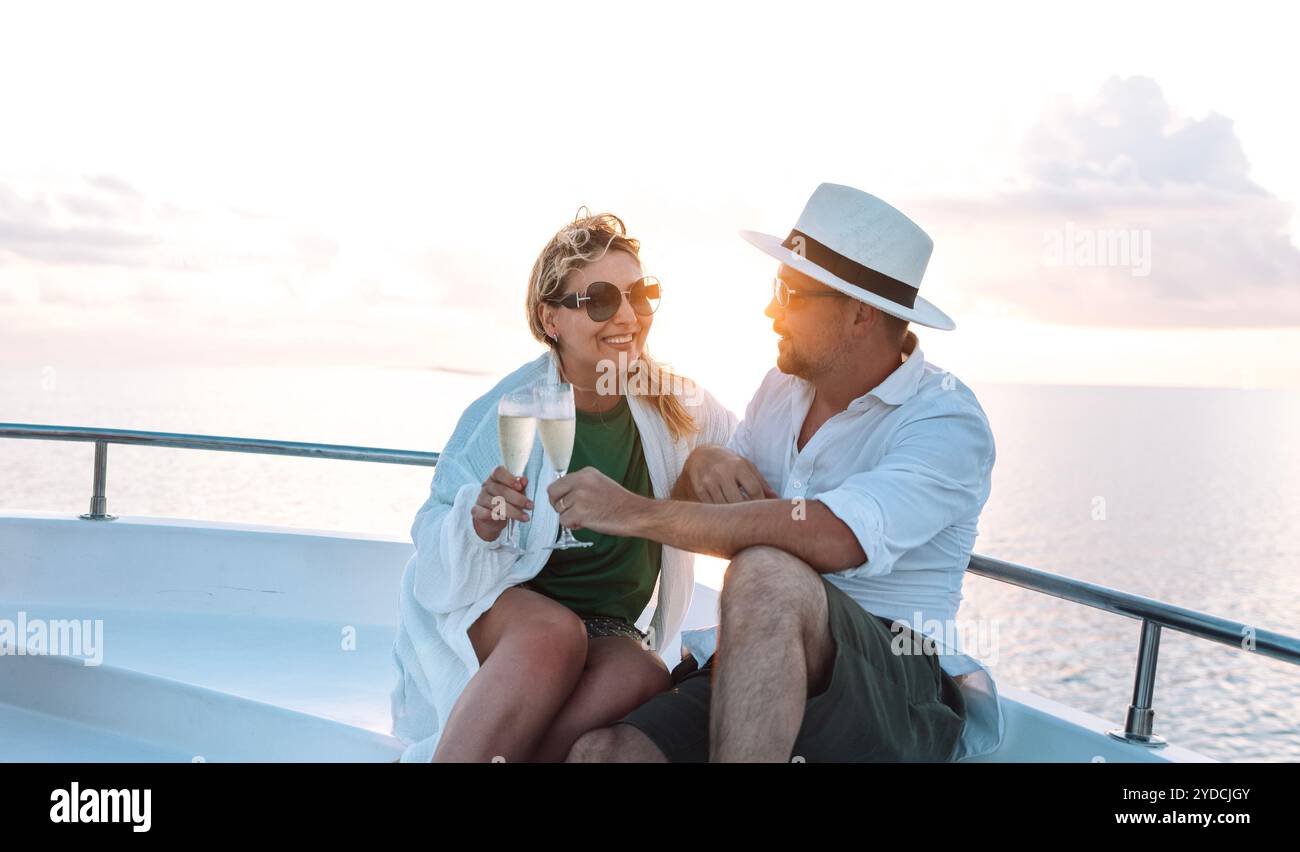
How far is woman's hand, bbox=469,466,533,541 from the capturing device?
2.12m

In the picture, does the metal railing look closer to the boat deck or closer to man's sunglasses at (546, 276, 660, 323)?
the boat deck

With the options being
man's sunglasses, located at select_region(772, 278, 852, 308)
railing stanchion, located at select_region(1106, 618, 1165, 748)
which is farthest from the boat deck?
man's sunglasses, located at select_region(772, 278, 852, 308)

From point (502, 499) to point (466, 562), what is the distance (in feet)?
0.75

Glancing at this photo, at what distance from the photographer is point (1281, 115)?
48.5 m

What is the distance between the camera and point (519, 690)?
212cm

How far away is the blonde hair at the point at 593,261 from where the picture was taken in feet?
Answer: 8.22

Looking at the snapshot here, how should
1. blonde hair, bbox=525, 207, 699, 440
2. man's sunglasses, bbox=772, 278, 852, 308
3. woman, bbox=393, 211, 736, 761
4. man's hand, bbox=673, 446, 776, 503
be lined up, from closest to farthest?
woman, bbox=393, 211, 736, 761, man's hand, bbox=673, 446, 776, 503, man's sunglasses, bbox=772, 278, 852, 308, blonde hair, bbox=525, 207, 699, 440

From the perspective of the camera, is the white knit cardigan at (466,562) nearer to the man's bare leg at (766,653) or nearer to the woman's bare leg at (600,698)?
the woman's bare leg at (600,698)

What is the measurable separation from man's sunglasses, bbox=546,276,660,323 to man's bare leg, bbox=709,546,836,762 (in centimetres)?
77

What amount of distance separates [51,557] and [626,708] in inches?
108
